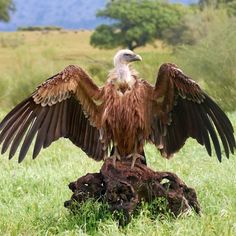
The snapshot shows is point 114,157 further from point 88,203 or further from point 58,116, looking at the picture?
point 58,116

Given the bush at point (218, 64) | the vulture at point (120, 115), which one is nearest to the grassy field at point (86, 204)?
the vulture at point (120, 115)

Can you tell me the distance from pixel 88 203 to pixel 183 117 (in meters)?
1.00

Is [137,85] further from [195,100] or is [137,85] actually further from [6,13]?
[6,13]

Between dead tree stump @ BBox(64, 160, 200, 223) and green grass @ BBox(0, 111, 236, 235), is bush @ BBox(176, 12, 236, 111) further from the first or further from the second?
dead tree stump @ BBox(64, 160, 200, 223)

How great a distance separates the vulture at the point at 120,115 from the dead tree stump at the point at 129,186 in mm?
148

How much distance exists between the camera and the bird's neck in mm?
5066

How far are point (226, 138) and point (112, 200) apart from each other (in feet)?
3.26

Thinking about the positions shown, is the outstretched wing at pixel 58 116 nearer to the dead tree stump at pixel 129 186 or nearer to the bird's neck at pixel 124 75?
the bird's neck at pixel 124 75

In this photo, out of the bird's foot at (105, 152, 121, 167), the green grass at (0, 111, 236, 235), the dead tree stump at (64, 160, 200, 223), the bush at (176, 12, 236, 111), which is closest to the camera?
the green grass at (0, 111, 236, 235)

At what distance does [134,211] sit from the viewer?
514cm

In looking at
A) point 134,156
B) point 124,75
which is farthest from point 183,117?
point 124,75

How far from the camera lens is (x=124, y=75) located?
5.09 meters

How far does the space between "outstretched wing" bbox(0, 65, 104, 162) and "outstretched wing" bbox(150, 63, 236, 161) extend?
48cm

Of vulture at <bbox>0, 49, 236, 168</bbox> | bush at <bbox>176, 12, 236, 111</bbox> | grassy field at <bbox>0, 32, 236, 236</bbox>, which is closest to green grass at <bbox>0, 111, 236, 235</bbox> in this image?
grassy field at <bbox>0, 32, 236, 236</bbox>
